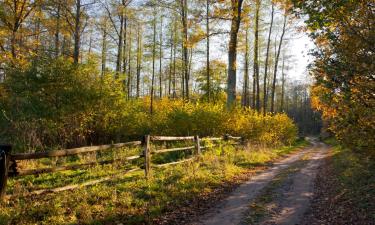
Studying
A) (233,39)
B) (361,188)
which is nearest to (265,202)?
(361,188)

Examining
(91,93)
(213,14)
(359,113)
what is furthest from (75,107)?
(359,113)

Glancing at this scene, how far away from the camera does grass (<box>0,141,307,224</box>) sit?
644 cm

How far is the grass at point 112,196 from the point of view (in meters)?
6.44

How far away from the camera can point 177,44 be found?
32.2 meters

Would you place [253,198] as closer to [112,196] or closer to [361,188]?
[361,188]

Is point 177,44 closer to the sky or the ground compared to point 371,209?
closer to the sky

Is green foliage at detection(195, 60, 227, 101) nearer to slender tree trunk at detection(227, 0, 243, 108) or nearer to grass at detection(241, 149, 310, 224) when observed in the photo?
slender tree trunk at detection(227, 0, 243, 108)

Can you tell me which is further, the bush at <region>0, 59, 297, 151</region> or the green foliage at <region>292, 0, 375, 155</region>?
the bush at <region>0, 59, 297, 151</region>

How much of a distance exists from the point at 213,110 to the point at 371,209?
1247cm

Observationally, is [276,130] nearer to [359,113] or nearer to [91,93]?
[91,93]

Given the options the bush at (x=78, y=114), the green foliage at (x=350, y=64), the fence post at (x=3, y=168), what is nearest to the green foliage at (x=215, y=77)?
the bush at (x=78, y=114)

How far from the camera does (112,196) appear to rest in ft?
25.3

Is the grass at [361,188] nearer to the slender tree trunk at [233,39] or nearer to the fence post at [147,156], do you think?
the fence post at [147,156]

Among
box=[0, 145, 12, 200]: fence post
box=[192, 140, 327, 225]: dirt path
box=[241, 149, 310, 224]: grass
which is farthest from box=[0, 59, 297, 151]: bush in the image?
box=[241, 149, 310, 224]: grass
